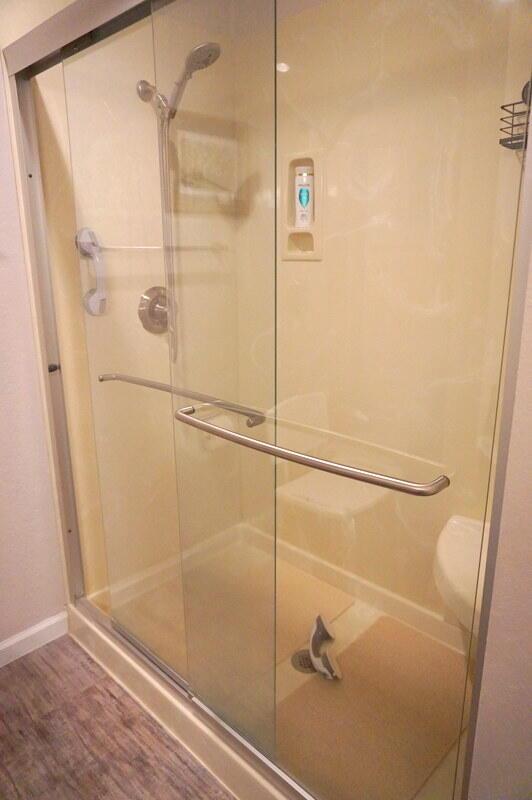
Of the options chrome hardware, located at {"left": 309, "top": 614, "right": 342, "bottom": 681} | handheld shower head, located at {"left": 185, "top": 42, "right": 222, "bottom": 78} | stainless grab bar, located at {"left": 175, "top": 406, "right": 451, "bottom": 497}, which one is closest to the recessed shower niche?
handheld shower head, located at {"left": 185, "top": 42, "right": 222, "bottom": 78}

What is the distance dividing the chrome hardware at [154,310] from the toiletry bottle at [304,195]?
1.85ft

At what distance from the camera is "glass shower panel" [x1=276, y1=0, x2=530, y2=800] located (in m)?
1.40

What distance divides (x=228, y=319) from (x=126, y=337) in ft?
1.70

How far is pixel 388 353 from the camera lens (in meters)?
1.76

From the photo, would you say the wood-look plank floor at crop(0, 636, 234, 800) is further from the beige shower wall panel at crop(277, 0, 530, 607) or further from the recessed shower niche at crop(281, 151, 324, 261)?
the recessed shower niche at crop(281, 151, 324, 261)

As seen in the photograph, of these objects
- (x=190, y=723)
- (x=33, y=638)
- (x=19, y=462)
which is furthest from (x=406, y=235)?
(x=33, y=638)

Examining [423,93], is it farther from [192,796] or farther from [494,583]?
[192,796]

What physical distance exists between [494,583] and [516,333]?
0.38 meters

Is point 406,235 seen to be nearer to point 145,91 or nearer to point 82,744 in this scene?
point 145,91

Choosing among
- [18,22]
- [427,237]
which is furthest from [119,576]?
[18,22]

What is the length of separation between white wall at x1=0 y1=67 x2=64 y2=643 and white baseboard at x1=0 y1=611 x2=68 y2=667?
0.07ft

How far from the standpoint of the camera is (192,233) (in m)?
1.40

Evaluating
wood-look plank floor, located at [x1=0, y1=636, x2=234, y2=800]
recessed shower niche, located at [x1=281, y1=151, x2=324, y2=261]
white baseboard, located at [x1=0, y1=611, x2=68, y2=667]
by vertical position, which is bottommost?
wood-look plank floor, located at [x1=0, y1=636, x2=234, y2=800]

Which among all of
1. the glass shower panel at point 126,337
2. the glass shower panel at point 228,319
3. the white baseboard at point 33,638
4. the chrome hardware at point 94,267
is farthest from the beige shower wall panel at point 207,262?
the white baseboard at point 33,638
